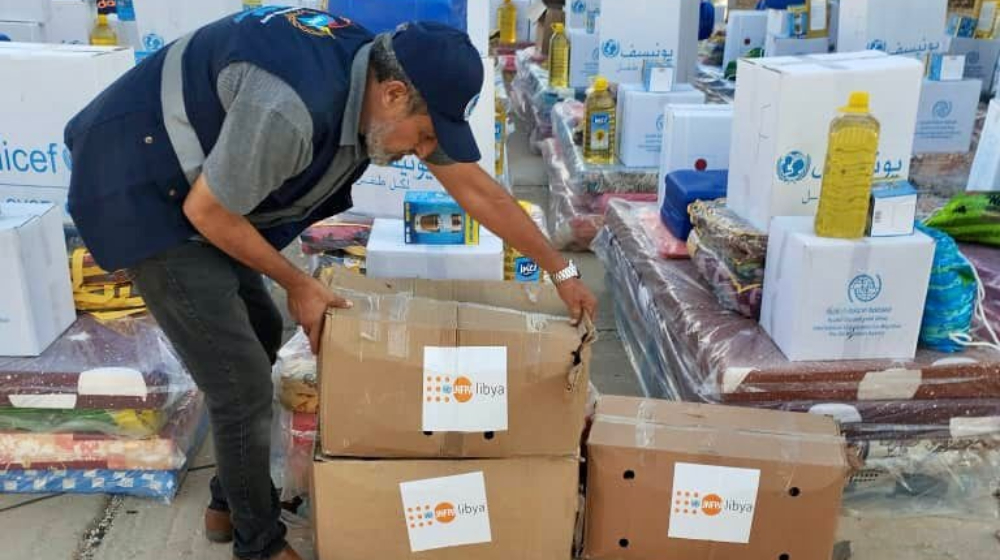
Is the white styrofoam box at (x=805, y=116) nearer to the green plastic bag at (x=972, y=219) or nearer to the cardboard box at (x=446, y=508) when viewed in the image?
the green plastic bag at (x=972, y=219)

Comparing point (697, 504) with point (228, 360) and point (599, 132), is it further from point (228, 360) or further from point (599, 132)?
point (599, 132)

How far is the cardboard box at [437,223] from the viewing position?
80.4 inches

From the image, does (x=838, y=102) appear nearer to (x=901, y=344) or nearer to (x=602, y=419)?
(x=901, y=344)

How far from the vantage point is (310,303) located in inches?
61.6

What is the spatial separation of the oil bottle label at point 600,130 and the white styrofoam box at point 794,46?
1.62 meters

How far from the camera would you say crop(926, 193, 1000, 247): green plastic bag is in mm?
2527

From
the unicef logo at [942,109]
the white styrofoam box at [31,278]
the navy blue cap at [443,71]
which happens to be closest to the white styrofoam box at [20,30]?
the white styrofoam box at [31,278]

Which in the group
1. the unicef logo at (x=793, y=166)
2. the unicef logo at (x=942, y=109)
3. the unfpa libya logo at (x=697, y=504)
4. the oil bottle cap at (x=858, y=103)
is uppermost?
the oil bottle cap at (x=858, y=103)

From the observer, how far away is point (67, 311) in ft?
7.30

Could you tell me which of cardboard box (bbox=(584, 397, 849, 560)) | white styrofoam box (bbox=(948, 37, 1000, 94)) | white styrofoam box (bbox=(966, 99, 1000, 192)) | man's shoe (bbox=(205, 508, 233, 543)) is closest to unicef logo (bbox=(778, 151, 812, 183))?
cardboard box (bbox=(584, 397, 849, 560))

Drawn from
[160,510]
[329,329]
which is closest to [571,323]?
[329,329]

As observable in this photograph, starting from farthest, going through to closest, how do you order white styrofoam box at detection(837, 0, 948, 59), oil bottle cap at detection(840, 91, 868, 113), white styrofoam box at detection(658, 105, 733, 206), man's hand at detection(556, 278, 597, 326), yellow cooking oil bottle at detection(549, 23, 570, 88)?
1. yellow cooking oil bottle at detection(549, 23, 570, 88)
2. white styrofoam box at detection(837, 0, 948, 59)
3. white styrofoam box at detection(658, 105, 733, 206)
4. oil bottle cap at detection(840, 91, 868, 113)
5. man's hand at detection(556, 278, 597, 326)

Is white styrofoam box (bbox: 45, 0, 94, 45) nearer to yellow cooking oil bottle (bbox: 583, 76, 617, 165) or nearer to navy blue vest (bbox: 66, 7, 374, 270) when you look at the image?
yellow cooking oil bottle (bbox: 583, 76, 617, 165)

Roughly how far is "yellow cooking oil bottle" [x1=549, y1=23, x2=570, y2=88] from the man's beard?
3969 mm
